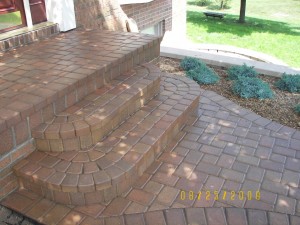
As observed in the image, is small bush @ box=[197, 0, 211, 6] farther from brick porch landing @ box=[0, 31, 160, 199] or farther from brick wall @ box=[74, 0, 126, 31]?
brick porch landing @ box=[0, 31, 160, 199]

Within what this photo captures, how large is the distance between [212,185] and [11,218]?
66.3 inches

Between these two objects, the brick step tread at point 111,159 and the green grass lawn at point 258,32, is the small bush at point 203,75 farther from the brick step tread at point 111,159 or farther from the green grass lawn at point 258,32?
the green grass lawn at point 258,32

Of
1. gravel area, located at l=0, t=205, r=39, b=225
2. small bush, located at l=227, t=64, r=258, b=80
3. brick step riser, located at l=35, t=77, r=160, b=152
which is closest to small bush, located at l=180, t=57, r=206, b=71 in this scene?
small bush, located at l=227, t=64, r=258, b=80

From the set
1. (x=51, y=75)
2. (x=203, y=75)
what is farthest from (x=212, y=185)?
(x=203, y=75)

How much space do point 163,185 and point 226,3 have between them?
20.6 metres

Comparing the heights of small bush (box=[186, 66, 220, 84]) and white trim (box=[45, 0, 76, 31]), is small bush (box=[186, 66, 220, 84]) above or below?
below

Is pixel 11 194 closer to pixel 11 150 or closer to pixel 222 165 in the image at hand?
pixel 11 150

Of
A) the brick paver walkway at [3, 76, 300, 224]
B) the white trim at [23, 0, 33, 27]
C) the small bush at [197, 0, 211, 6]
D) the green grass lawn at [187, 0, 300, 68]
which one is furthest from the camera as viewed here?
the small bush at [197, 0, 211, 6]

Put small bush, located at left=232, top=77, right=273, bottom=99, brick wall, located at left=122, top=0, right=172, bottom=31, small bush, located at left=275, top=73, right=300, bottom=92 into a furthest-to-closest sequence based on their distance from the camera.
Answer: brick wall, located at left=122, top=0, right=172, bottom=31, small bush, located at left=275, top=73, right=300, bottom=92, small bush, located at left=232, top=77, right=273, bottom=99

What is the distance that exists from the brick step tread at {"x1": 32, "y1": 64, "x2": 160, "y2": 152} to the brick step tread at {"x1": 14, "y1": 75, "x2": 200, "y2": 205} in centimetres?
7

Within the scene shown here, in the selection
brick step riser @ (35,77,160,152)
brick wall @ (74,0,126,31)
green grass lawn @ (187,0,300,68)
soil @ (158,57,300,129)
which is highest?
brick wall @ (74,0,126,31)

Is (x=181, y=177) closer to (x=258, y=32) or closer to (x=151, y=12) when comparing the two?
(x=151, y=12)

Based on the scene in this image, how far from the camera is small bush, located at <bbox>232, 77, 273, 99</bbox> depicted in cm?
495

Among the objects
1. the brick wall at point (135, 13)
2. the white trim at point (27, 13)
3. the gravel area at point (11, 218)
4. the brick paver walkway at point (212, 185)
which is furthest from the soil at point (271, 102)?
the gravel area at point (11, 218)
